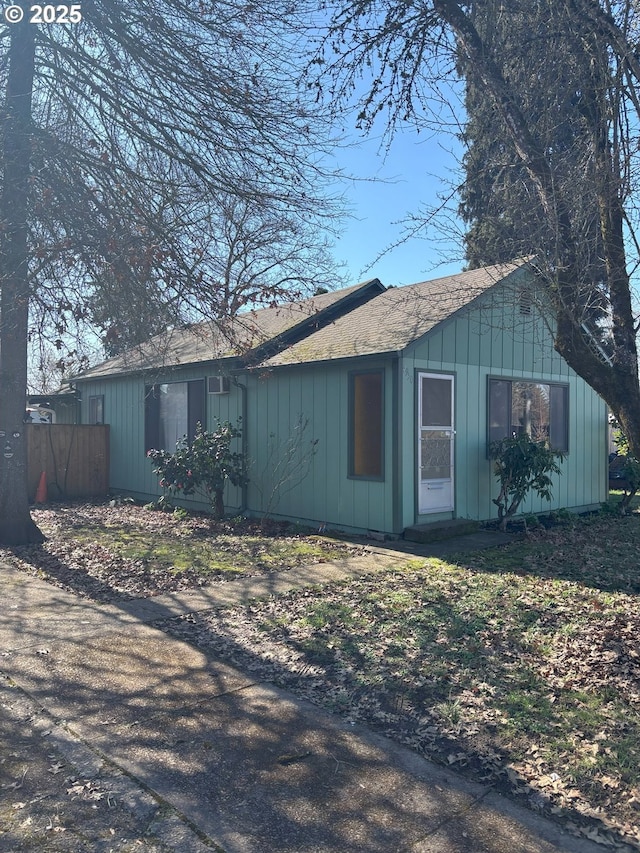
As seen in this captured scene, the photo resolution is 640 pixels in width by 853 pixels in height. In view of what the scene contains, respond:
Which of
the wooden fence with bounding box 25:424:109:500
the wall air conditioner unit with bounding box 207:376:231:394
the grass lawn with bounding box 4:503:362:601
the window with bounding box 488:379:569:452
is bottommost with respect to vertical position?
the grass lawn with bounding box 4:503:362:601

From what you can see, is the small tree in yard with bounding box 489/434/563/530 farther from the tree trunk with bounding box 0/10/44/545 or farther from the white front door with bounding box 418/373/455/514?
the tree trunk with bounding box 0/10/44/545

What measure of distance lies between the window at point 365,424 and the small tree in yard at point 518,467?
80.6 inches

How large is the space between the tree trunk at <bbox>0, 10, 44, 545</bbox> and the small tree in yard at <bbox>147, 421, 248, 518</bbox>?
2843mm

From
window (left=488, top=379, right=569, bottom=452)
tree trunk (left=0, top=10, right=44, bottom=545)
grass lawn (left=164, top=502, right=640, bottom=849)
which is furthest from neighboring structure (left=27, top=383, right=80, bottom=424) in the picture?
grass lawn (left=164, top=502, right=640, bottom=849)

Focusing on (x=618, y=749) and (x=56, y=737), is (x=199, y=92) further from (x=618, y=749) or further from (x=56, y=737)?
(x=618, y=749)

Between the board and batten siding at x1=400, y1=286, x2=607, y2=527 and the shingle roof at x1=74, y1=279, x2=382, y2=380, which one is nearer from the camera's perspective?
the board and batten siding at x1=400, y1=286, x2=607, y2=527

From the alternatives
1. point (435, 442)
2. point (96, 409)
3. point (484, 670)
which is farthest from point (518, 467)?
point (96, 409)

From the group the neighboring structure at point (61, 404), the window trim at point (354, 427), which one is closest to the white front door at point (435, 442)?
the window trim at point (354, 427)

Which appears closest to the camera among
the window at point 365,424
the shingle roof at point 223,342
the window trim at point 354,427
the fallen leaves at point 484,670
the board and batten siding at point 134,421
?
the fallen leaves at point 484,670

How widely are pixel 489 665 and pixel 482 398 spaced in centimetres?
684

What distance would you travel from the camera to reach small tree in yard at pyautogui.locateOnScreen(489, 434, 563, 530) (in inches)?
398

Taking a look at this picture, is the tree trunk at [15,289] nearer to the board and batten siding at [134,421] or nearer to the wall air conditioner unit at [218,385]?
the wall air conditioner unit at [218,385]

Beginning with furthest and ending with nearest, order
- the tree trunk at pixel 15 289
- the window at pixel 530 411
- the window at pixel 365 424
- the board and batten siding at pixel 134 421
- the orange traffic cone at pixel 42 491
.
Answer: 1. the orange traffic cone at pixel 42 491
2. the board and batten siding at pixel 134 421
3. the window at pixel 530 411
4. the window at pixel 365 424
5. the tree trunk at pixel 15 289

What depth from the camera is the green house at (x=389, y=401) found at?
9656 millimetres
